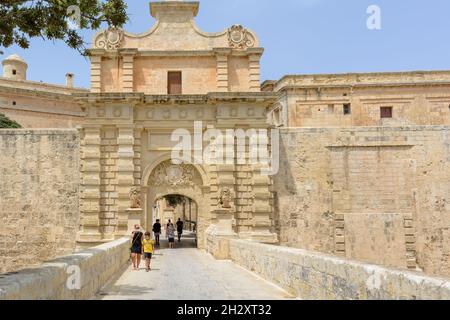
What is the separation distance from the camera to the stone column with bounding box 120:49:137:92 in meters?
17.8

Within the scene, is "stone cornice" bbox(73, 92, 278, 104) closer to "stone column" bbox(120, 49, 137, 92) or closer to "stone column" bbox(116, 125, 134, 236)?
"stone column" bbox(120, 49, 137, 92)

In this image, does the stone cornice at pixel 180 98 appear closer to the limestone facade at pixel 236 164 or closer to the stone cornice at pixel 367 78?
the limestone facade at pixel 236 164

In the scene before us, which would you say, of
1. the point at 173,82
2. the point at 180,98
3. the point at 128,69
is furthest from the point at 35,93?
the point at 180,98

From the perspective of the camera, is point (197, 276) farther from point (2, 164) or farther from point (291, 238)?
point (2, 164)

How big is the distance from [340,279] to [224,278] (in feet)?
16.0

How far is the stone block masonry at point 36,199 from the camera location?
17938mm

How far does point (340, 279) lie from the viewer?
5.21m

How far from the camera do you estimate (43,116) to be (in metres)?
33.3

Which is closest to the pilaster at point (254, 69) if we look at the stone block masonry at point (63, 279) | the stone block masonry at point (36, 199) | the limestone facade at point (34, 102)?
the stone block masonry at point (36, 199)

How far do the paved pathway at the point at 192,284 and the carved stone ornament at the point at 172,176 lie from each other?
5.30 metres

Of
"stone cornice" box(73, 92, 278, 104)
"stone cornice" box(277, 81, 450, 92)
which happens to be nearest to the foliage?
"stone cornice" box(73, 92, 278, 104)

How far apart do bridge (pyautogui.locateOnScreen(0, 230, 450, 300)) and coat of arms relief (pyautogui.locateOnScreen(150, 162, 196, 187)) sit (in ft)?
13.9

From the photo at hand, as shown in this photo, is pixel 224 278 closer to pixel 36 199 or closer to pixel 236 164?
pixel 236 164
